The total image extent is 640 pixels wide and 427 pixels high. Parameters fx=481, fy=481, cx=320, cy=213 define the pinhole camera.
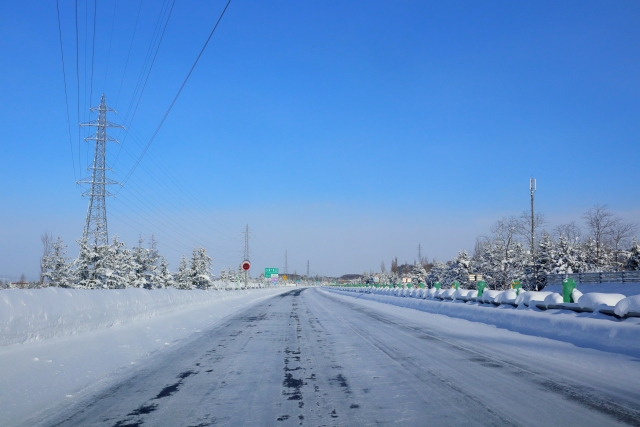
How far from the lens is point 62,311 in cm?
1132

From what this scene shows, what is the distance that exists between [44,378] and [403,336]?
9.00m

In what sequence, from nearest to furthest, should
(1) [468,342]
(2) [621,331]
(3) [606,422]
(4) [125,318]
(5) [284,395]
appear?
(3) [606,422] < (5) [284,395] < (2) [621,331] < (1) [468,342] < (4) [125,318]

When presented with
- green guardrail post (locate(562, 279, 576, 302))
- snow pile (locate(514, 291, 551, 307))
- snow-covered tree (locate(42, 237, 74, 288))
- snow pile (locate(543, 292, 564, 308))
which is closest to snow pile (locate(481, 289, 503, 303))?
snow pile (locate(514, 291, 551, 307))

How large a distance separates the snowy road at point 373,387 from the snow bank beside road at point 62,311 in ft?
8.67

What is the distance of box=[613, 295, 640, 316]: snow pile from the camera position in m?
11.0

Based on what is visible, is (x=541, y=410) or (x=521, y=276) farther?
(x=521, y=276)

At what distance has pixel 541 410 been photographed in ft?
19.0

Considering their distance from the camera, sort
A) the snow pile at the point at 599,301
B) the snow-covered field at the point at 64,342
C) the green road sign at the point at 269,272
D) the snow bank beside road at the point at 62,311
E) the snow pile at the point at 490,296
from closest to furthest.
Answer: the snow-covered field at the point at 64,342, the snow bank beside road at the point at 62,311, the snow pile at the point at 599,301, the snow pile at the point at 490,296, the green road sign at the point at 269,272

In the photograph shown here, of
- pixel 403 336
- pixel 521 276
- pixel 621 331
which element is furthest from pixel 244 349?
pixel 521 276

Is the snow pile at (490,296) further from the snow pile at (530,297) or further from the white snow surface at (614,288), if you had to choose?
the white snow surface at (614,288)

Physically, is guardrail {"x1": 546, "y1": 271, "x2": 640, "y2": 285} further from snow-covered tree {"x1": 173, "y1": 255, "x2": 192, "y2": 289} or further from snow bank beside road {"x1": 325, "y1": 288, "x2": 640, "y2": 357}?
snow-covered tree {"x1": 173, "y1": 255, "x2": 192, "y2": 289}

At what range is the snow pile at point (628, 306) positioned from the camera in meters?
11.0

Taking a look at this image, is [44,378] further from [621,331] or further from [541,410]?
[621,331]

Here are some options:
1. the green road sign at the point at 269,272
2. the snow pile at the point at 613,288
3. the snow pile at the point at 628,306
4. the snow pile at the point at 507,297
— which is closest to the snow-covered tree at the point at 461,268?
the green road sign at the point at 269,272
